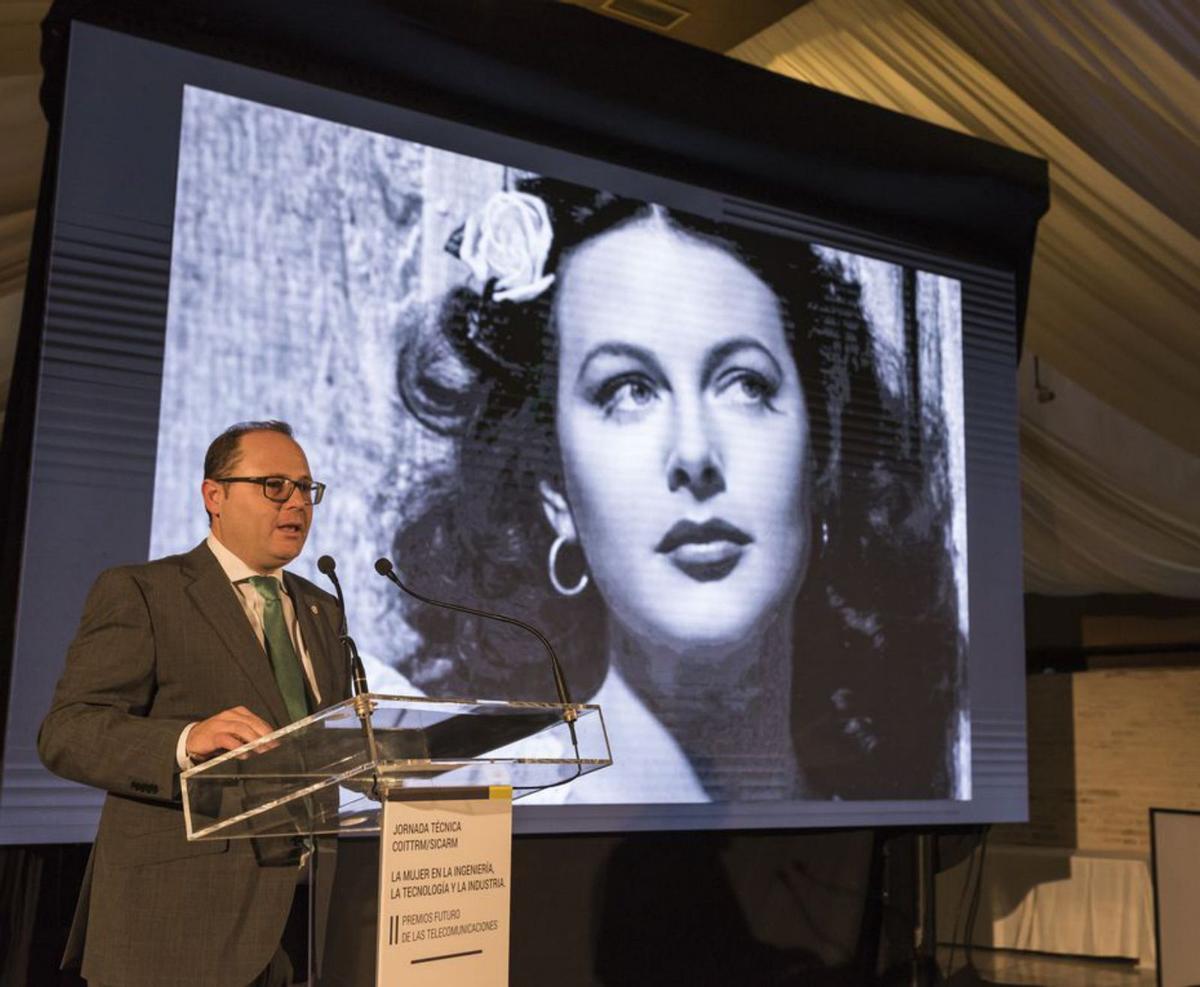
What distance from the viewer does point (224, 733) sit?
1856 mm

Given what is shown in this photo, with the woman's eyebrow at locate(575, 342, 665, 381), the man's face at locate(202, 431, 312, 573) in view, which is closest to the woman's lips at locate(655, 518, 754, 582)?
the woman's eyebrow at locate(575, 342, 665, 381)

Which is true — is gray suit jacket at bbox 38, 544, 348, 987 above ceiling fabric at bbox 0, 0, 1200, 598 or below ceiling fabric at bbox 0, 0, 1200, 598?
below

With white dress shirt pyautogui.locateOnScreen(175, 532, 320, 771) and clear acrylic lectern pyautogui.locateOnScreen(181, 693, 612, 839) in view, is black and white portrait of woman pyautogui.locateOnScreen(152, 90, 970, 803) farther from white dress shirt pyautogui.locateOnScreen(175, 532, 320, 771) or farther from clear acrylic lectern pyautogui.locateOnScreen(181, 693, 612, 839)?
clear acrylic lectern pyautogui.locateOnScreen(181, 693, 612, 839)

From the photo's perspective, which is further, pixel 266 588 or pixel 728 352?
pixel 728 352

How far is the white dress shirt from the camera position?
2219 millimetres

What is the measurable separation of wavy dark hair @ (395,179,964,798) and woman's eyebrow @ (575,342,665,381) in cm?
12

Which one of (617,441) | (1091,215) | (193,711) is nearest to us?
(193,711)

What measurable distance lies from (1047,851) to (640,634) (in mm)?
4033

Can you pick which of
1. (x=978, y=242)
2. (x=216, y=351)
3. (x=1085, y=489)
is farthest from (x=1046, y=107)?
(x=216, y=351)

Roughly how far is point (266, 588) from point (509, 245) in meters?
2.52

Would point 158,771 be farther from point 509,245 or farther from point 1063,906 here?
point 1063,906

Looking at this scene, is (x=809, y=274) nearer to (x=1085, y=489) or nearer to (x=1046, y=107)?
(x=1046, y=107)

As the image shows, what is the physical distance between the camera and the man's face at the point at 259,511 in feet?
7.27

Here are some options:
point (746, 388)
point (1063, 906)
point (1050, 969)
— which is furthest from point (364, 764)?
point (1063, 906)
